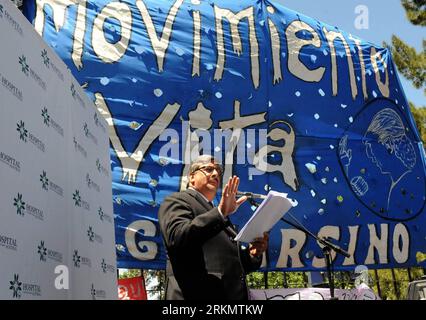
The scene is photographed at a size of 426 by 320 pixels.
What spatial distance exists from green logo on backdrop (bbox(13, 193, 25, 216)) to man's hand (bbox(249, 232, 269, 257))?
1.25 metres

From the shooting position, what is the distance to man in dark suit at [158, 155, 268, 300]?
8.09 ft

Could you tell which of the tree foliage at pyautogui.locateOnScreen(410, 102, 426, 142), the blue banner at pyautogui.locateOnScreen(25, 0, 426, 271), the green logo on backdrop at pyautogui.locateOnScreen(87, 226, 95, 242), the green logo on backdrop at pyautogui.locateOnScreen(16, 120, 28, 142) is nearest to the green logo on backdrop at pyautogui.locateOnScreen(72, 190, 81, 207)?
the green logo on backdrop at pyautogui.locateOnScreen(87, 226, 95, 242)

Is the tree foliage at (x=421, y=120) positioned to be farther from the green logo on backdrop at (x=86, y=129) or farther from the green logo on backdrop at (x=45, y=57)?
the green logo on backdrop at (x=45, y=57)

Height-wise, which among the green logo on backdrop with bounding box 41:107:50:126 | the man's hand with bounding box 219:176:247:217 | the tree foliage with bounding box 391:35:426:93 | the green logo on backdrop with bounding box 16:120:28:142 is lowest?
the man's hand with bounding box 219:176:247:217

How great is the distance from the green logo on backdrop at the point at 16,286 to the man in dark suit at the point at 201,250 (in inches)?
30.1

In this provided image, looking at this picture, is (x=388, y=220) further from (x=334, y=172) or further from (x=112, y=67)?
(x=112, y=67)

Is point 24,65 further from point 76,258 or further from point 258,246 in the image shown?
point 258,246

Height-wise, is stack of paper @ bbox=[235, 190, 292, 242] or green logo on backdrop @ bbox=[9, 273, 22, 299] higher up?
stack of paper @ bbox=[235, 190, 292, 242]

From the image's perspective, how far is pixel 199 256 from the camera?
254cm

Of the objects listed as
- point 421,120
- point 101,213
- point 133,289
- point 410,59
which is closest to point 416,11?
point 410,59

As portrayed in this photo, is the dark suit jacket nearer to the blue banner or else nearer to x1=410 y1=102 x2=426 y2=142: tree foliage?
the blue banner

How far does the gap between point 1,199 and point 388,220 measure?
4.45 meters

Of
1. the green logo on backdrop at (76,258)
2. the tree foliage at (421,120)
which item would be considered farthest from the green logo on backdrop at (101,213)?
the tree foliage at (421,120)

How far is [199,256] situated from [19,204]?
0.90 metres
